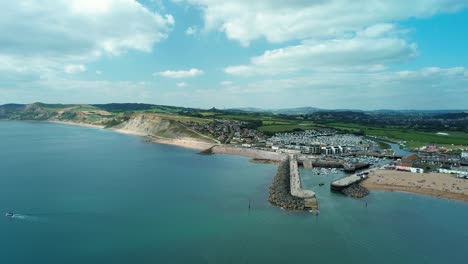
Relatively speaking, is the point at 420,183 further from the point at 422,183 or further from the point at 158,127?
the point at 158,127

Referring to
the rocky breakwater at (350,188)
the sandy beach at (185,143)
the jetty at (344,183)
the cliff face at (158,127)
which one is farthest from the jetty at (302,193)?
the cliff face at (158,127)

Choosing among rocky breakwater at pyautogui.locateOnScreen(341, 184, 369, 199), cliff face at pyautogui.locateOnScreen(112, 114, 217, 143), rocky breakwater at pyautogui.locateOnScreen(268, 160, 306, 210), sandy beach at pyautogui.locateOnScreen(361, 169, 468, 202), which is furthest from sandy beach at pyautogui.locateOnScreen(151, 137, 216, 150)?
rocky breakwater at pyautogui.locateOnScreen(341, 184, 369, 199)

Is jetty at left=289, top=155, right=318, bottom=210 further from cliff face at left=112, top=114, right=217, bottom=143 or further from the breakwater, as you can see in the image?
cliff face at left=112, top=114, right=217, bottom=143

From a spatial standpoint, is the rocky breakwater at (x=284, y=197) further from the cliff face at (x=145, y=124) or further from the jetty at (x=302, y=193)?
the cliff face at (x=145, y=124)

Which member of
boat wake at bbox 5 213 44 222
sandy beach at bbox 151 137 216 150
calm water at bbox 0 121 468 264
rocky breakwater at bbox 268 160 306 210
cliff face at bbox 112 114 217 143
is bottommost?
calm water at bbox 0 121 468 264

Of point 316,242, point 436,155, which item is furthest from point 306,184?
point 436,155

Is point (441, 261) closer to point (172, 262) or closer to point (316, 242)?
point (316, 242)

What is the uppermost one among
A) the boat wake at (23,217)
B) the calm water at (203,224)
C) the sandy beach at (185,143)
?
the sandy beach at (185,143)
